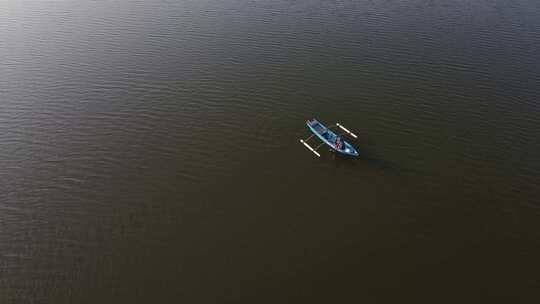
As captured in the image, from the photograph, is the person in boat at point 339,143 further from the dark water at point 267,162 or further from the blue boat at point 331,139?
the dark water at point 267,162

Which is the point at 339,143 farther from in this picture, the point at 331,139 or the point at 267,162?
the point at 267,162

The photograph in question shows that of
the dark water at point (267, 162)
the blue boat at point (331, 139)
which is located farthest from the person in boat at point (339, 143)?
the dark water at point (267, 162)

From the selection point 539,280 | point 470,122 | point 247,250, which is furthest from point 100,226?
point 470,122

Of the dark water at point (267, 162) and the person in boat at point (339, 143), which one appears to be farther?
the person in boat at point (339, 143)

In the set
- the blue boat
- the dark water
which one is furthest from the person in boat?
the dark water

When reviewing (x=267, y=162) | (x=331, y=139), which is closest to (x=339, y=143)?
(x=331, y=139)

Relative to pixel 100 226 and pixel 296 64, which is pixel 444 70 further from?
pixel 100 226
